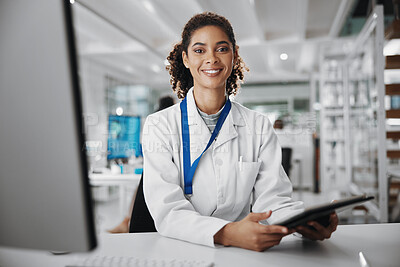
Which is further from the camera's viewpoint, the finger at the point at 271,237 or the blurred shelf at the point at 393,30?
the blurred shelf at the point at 393,30

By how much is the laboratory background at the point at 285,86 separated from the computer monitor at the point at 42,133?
3.93ft

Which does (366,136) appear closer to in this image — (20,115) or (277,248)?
(277,248)

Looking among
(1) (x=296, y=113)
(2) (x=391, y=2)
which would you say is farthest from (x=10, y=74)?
(1) (x=296, y=113)

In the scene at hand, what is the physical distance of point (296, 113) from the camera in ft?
23.0

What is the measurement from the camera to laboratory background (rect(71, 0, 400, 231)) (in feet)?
10.5

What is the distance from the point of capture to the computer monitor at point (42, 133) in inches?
16.7

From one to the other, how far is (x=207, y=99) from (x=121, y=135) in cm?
198

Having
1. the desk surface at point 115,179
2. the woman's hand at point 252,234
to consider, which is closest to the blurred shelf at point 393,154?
the desk surface at point 115,179

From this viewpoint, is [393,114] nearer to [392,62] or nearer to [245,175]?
[392,62]

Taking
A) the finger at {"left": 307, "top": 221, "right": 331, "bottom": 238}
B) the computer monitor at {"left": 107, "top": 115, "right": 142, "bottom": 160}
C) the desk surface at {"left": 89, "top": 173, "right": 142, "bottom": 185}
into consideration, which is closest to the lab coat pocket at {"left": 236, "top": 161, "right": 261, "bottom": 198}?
the finger at {"left": 307, "top": 221, "right": 331, "bottom": 238}

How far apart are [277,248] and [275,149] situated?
0.52m

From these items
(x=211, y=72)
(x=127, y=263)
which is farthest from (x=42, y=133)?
(x=211, y=72)

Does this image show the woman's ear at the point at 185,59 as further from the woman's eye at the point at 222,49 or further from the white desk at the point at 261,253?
the white desk at the point at 261,253

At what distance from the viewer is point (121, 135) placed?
324 centimetres
